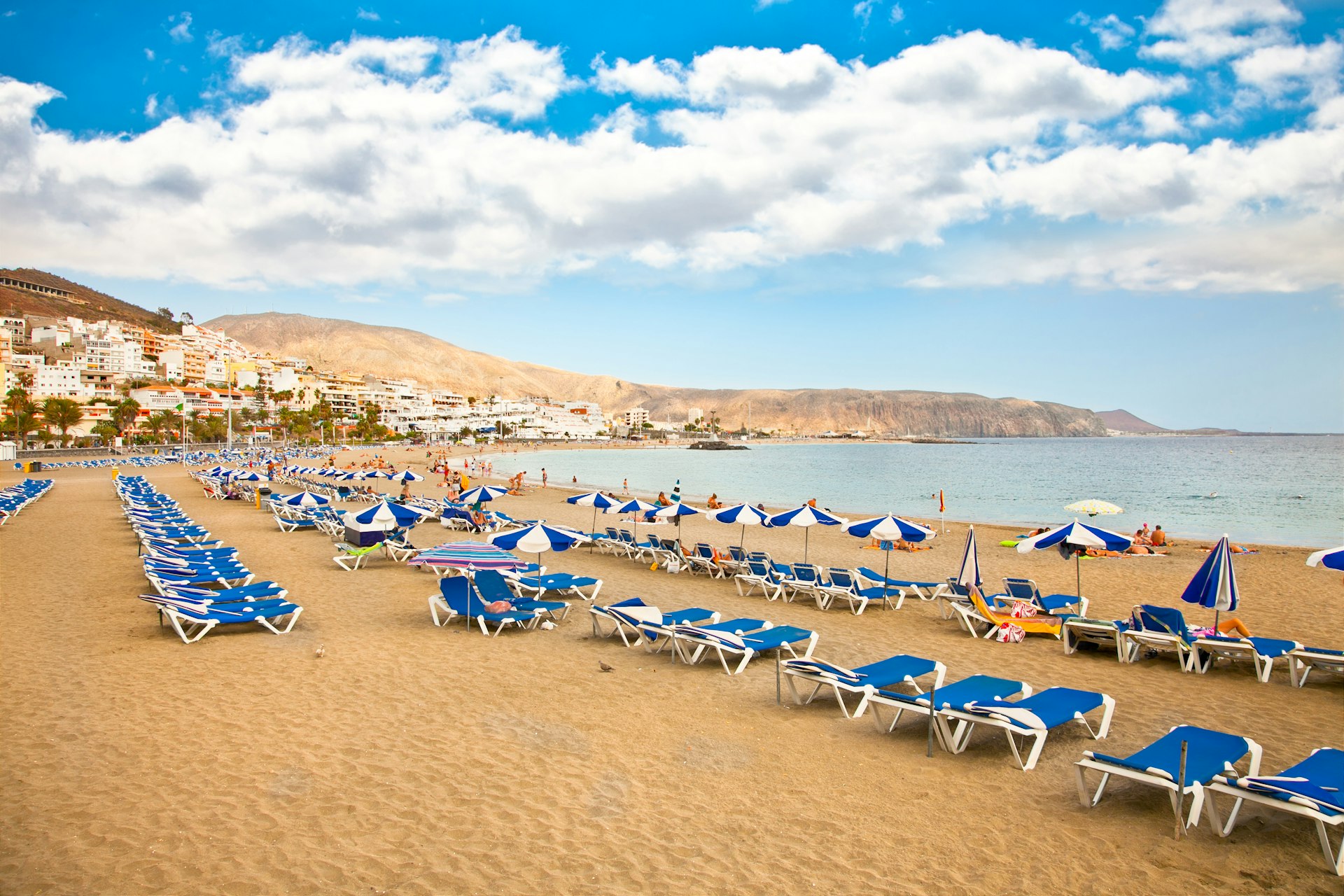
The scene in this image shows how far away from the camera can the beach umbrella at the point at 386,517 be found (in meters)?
12.2

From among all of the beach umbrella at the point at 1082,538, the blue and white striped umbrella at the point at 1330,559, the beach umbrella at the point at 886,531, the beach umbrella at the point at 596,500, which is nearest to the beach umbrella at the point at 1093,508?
the beach umbrella at the point at 886,531

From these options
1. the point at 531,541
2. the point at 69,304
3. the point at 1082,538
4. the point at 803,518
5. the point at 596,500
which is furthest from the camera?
the point at 69,304

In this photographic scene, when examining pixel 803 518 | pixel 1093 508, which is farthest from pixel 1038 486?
pixel 803 518

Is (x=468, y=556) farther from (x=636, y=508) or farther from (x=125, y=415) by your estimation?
(x=125, y=415)

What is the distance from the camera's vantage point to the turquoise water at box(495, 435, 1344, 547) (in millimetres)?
29266

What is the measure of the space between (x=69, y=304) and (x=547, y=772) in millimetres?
195443

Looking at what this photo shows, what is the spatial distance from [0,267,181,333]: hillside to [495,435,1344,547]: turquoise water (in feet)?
374

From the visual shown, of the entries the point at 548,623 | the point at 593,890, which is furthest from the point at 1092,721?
the point at 548,623

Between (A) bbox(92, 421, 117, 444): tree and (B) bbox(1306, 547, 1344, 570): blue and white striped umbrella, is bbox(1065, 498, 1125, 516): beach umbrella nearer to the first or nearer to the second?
(B) bbox(1306, 547, 1344, 570): blue and white striped umbrella

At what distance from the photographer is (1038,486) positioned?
50062 millimetres

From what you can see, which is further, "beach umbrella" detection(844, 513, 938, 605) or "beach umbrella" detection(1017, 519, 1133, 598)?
"beach umbrella" detection(844, 513, 938, 605)

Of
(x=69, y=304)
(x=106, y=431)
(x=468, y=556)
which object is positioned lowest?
(x=106, y=431)

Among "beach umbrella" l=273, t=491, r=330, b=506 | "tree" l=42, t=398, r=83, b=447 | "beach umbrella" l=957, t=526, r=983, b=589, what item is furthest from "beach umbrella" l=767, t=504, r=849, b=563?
"tree" l=42, t=398, r=83, b=447

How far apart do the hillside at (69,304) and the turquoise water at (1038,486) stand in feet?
374
